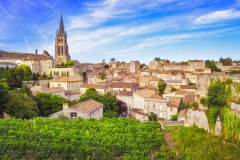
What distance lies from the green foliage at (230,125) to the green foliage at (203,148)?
55cm

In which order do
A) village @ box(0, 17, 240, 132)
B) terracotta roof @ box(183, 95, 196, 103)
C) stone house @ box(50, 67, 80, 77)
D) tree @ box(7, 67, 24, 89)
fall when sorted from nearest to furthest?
village @ box(0, 17, 240, 132) < terracotta roof @ box(183, 95, 196, 103) < tree @ box(7, 67, 24, 89) < stone house @ box(50, 67, 80, 77)

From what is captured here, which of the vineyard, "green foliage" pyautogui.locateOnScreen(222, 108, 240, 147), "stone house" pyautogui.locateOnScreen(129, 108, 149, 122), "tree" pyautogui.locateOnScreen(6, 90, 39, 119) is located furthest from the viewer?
"stone house" pyautogui.locateOnScreen(129, 108, 149, 122)

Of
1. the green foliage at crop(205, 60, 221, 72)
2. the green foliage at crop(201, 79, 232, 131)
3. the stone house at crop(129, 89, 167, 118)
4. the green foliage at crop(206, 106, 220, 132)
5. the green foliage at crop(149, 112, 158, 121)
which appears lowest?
the green foliage at crop(149, 112, 158, 121)

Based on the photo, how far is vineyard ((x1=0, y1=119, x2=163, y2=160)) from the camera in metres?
18.4

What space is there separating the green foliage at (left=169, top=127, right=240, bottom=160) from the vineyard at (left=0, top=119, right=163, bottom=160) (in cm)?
150

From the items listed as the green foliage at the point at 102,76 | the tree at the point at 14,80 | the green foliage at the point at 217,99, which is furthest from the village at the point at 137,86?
the tree at the point at 14,80

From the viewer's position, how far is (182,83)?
59531 mm

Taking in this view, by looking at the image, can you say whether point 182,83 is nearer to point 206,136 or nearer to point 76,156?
point 206,136

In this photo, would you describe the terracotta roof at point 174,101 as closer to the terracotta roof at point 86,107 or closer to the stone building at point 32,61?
the terracotta roof at point 86,107

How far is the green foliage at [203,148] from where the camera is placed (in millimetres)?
17453

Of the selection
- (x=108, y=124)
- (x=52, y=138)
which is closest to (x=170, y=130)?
(x=108, y=124)

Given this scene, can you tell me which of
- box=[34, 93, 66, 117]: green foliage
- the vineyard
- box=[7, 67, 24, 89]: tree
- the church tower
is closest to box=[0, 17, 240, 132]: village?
the church tower

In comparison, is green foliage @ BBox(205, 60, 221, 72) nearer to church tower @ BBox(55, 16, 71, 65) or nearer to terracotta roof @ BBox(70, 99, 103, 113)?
church tower @ BBox(55, 16, 71, 65)

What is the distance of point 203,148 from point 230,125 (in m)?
2.81
